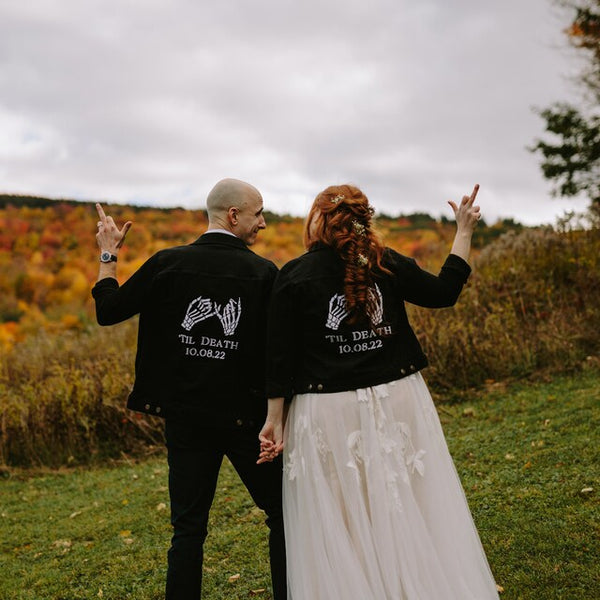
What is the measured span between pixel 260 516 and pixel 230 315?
3012 millimetres

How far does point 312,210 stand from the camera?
3057 millimetres

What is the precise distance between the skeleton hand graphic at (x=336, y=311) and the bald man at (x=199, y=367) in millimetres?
351

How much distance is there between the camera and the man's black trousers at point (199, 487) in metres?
2.88

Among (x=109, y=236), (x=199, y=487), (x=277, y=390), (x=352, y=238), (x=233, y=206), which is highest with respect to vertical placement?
(x=233, y=206)

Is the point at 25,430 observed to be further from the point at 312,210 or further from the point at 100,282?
the point at 312,210

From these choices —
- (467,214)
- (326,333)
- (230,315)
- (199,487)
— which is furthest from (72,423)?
(467,214)

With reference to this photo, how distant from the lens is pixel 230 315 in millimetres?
3004

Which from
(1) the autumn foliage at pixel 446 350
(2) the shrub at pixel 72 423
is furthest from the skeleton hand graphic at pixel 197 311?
(2) the shrub at pixel 72 423

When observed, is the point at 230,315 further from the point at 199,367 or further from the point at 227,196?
the point at 227,196

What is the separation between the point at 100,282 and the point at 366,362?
1.24 meters

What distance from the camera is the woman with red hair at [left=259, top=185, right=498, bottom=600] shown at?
110 inches

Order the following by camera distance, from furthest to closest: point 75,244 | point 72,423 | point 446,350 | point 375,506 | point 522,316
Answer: point 75,244 → point 522,316 → point 446,350 → point 72,423 → point 375,506

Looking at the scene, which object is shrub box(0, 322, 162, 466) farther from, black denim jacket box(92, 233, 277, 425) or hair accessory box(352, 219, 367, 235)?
hair accessory box(352, 219, 367, 235)

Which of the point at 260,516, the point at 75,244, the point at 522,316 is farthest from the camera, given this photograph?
the point at 75,244
